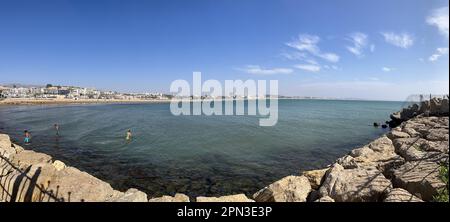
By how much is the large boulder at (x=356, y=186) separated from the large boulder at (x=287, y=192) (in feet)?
2.34

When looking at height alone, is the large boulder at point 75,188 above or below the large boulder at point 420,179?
below

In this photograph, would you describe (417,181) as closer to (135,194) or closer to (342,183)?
(342,183)

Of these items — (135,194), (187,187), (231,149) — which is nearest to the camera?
(135,194)

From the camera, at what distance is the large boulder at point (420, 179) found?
21.2 feet

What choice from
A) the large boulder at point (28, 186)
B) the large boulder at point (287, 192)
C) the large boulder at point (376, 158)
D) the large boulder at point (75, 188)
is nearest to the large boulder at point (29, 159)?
the large boulder at point (28, 186)

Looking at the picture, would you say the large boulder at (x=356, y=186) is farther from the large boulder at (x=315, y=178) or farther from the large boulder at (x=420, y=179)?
the large boulder at (x=315, y=178)

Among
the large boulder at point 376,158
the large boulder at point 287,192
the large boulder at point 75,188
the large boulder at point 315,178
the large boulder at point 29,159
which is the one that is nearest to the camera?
the large boulder at point 75,188

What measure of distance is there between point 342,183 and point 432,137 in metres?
9.65

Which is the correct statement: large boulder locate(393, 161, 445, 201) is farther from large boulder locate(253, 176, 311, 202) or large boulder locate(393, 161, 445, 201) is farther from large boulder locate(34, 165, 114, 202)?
large boulder locate(34, 165, 114, 202)

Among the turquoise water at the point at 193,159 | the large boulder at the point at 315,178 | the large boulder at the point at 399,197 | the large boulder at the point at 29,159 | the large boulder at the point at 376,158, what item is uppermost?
the large boulder at the point at 399,197

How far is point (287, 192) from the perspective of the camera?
26.0 ft

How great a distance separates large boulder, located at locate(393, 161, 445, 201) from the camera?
645cm
